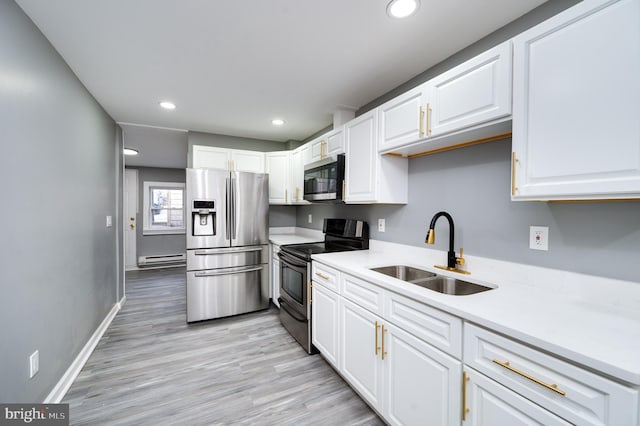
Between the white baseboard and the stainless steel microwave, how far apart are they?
2.52 m

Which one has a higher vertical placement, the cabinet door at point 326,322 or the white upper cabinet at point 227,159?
the white upper cabinet at point 227,159

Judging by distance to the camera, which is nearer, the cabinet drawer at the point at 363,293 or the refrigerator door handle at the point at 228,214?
the cabinet drawer at the point at 363,293

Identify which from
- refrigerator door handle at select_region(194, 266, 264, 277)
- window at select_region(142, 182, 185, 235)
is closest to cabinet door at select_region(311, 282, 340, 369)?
refrigerator door handle at select_region(194, 266, 264, 277)

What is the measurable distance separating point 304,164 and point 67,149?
2232mm

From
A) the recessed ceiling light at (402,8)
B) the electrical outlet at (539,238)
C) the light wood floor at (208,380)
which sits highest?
the recessed ceiling light at (402,8)

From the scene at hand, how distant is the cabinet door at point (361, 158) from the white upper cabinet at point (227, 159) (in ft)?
5.80

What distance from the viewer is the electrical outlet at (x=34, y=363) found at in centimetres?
151

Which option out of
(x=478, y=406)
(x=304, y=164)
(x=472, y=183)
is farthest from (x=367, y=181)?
(x=478, y=406)

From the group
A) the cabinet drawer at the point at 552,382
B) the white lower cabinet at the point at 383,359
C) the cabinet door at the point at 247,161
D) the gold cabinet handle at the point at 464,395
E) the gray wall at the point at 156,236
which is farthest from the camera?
the gray wall at the point at 156,236

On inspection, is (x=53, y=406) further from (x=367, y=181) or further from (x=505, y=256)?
(x=505, y=256)

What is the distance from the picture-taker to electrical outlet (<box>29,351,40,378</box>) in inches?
59.4

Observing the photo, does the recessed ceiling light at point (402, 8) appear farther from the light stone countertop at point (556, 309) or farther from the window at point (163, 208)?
the window at point (163, 208)

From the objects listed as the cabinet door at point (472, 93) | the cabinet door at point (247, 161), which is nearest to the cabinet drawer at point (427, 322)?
the cabinet door at point (472, 93)

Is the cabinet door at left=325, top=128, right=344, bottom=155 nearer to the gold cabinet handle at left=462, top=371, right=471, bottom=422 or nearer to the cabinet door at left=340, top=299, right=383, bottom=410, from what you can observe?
the cabinet door at left=340, top=299, right=383, bottom=410
